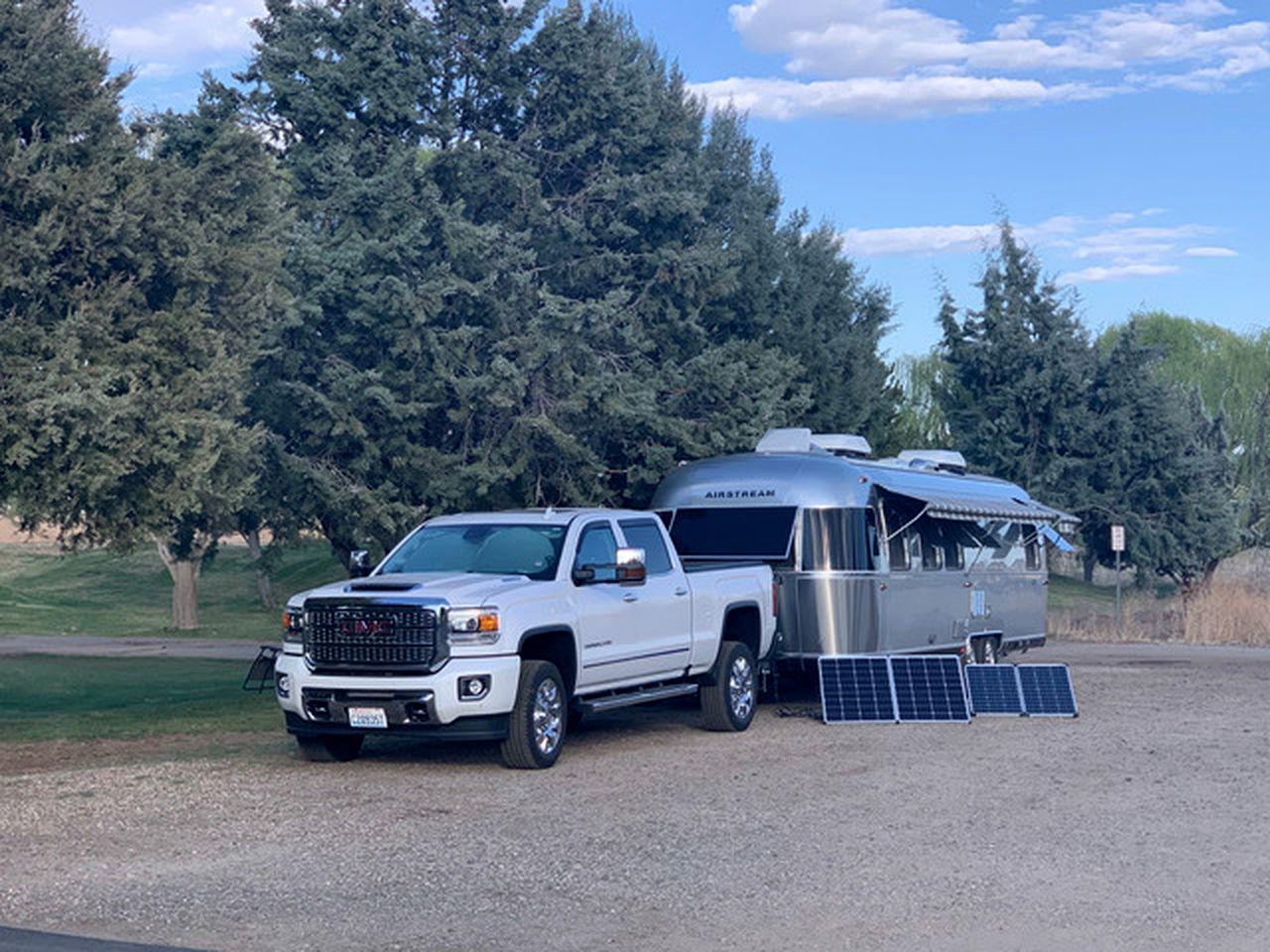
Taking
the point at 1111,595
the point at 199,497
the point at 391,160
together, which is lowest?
the point at 1111,595

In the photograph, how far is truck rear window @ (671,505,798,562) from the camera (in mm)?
19234

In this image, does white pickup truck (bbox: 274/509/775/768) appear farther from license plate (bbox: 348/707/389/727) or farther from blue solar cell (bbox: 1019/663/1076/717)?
blue solar cell (bbox: 1019/663/1076/717)

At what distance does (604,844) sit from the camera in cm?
1056

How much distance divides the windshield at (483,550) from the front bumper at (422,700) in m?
1.34

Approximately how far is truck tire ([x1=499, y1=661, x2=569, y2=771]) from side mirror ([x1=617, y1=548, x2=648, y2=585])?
3.28 ft

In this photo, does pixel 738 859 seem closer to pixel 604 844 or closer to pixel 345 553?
pixel 604 844

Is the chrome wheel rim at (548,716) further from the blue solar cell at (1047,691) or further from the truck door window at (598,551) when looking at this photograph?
the blue solar cell at (1047,691)

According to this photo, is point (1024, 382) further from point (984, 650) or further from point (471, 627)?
point (471, 627)

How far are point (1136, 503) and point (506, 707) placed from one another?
3803cm

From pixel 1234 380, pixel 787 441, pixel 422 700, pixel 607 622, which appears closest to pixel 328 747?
pixel 422 700

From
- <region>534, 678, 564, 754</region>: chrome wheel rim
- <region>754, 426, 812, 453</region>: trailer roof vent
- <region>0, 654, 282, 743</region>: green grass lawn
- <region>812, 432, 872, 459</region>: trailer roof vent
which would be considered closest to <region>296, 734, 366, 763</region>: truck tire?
<region>534, 678, 564, 754</region>: chrome wheel rim

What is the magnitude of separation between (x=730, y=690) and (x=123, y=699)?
40.1 ft

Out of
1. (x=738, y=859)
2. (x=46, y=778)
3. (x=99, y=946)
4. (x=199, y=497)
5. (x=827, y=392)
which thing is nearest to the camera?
(x=99, y=946)

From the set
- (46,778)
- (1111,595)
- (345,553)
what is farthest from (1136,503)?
(46,778)
